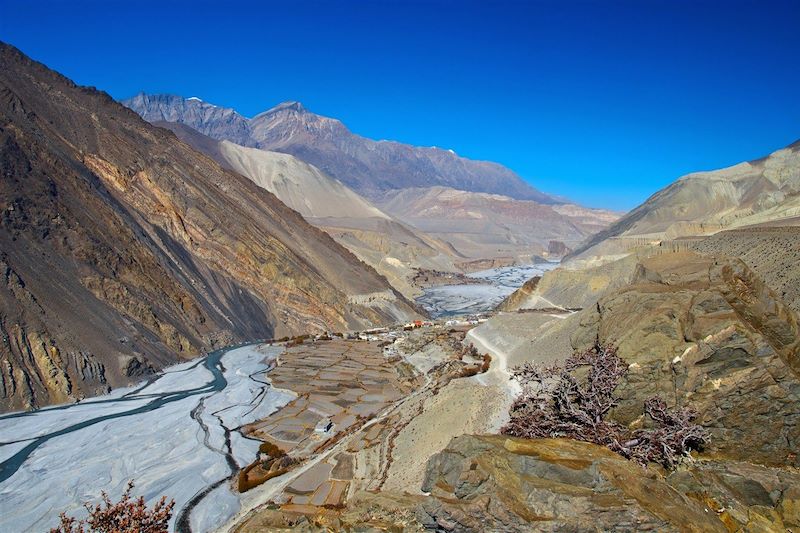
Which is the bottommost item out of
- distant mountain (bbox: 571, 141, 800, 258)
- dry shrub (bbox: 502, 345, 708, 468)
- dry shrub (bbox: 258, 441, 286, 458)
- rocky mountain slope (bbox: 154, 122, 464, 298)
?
dry shrub (bbox: 258, 441, 286, 458)

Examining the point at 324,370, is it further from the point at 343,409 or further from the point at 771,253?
the point at 771,253

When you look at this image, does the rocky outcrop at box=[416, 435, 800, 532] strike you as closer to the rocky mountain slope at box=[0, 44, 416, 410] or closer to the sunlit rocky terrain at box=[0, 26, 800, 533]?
the sunlit rocky terrain at box=[0, 26, 800, 533]

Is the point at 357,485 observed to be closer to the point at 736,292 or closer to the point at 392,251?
the point at 736,292

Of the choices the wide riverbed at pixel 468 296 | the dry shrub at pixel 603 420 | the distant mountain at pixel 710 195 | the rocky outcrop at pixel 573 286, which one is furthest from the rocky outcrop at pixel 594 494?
the distant mountain at pixel 710 195

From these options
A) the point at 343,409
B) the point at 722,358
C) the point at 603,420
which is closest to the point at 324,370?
the point at 343,409

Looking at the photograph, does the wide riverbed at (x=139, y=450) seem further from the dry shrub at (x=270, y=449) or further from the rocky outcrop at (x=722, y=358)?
the rocky outcrop at (x=722, y=358)

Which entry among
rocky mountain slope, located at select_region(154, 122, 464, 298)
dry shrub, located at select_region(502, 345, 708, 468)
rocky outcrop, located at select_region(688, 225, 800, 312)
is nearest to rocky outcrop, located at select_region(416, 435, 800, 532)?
dry shrub, located at select_region(502, 345, 708, 468)

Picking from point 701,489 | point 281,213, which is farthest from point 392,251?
point 701,489
